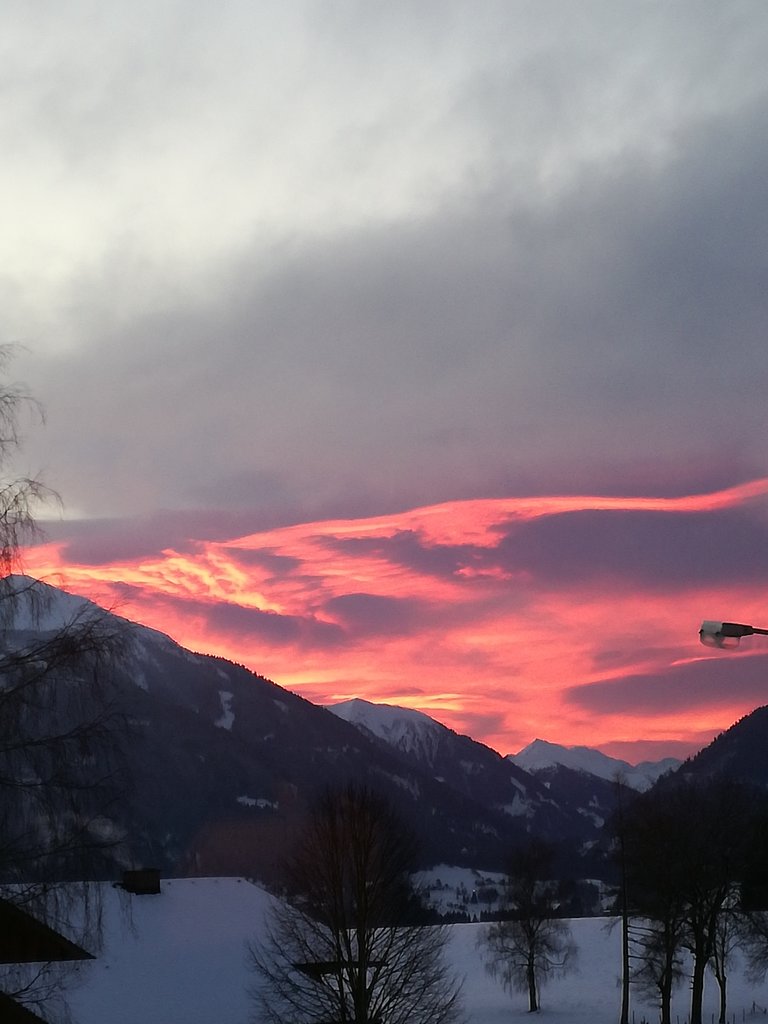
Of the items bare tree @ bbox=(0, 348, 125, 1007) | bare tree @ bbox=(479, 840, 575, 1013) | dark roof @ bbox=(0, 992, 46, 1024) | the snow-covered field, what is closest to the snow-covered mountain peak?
bare tree @ bbox=(0, 348, 125, 1007)

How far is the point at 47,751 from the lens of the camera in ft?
69.2

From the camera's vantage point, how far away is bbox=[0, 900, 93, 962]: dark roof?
25.2 meters

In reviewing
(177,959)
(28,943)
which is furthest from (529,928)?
(28,943)

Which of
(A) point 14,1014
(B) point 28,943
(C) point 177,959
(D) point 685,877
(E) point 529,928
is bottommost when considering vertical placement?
(E) point 529,928

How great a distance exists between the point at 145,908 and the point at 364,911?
563 inches

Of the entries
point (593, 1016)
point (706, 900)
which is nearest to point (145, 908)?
point (706, 900)

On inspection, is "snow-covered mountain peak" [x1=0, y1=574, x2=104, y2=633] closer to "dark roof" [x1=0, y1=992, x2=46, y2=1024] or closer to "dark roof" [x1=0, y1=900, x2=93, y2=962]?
"dark roof" [x1=0, y1=900, x2=93, y2=962]

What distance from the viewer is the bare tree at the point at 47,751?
68.1ft

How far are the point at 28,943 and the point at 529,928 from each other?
3550 inches

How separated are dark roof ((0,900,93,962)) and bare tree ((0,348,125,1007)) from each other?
8.39ft

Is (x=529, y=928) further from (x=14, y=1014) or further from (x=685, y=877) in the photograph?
(x=14, y=1014)

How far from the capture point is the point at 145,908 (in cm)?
5466

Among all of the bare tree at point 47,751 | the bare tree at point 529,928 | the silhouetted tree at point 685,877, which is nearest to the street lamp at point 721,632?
the bare tree at point 47,751

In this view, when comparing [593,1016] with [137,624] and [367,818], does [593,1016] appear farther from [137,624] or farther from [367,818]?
[137,624]
